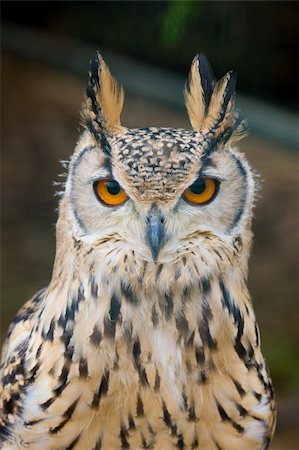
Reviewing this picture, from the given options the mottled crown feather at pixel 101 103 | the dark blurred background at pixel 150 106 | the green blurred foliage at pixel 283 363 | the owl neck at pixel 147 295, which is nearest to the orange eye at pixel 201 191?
the owl neck at pixel 147 295

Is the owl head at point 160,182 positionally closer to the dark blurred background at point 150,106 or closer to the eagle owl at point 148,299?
the eagle owl at point 148,299

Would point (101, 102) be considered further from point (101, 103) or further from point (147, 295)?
point (147, 295)

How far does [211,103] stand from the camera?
2.27 meters

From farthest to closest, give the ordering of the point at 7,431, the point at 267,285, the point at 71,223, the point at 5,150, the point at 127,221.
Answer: the point at 5,150 < the point at 267,285 < the point at 7,431 < the point at 71,223 < the point at 127,221

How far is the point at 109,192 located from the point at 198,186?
214 millimetres

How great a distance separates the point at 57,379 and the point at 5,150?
4210mm

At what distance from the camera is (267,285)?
521 centimetres

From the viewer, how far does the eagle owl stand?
2102 millimetres

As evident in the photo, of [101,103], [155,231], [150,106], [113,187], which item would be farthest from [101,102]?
[150,106]

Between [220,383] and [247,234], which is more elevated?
[247,234]

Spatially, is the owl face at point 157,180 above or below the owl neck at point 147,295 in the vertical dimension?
above

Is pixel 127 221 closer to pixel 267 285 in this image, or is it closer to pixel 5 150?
pixel 267 285

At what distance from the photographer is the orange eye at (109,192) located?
210 cm

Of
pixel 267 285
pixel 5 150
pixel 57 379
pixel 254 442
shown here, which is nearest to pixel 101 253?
pixel 57 379
